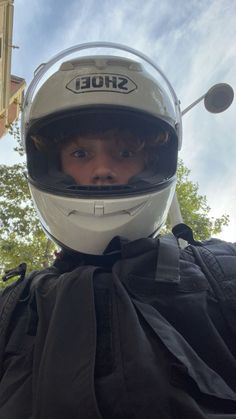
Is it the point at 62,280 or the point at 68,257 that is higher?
the point at 68,257

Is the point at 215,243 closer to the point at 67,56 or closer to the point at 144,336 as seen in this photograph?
the point at 144,336

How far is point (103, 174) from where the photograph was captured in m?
1.40

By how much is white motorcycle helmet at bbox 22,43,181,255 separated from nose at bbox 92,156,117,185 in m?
0.05

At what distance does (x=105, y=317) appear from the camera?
1.00m

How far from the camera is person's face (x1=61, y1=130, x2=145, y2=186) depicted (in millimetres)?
1424

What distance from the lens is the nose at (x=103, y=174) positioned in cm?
140

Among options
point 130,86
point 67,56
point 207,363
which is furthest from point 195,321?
point 67,56

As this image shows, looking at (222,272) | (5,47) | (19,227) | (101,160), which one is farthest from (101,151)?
(5,47)

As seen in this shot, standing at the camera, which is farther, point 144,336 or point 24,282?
point 24,282

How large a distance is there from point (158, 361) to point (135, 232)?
22.4 inches

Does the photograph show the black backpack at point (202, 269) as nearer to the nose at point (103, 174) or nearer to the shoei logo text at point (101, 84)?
the nose at point (103, 174)

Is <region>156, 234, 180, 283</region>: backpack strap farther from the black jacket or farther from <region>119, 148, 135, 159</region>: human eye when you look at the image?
<region>119, 148, 135, 159</region>: human eye

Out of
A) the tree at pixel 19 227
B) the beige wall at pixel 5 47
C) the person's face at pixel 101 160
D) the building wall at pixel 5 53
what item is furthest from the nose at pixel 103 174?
the beige wall at pixel 5 47

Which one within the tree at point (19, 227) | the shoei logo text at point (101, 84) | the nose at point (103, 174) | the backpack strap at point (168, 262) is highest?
the tree at point (19, 227)
